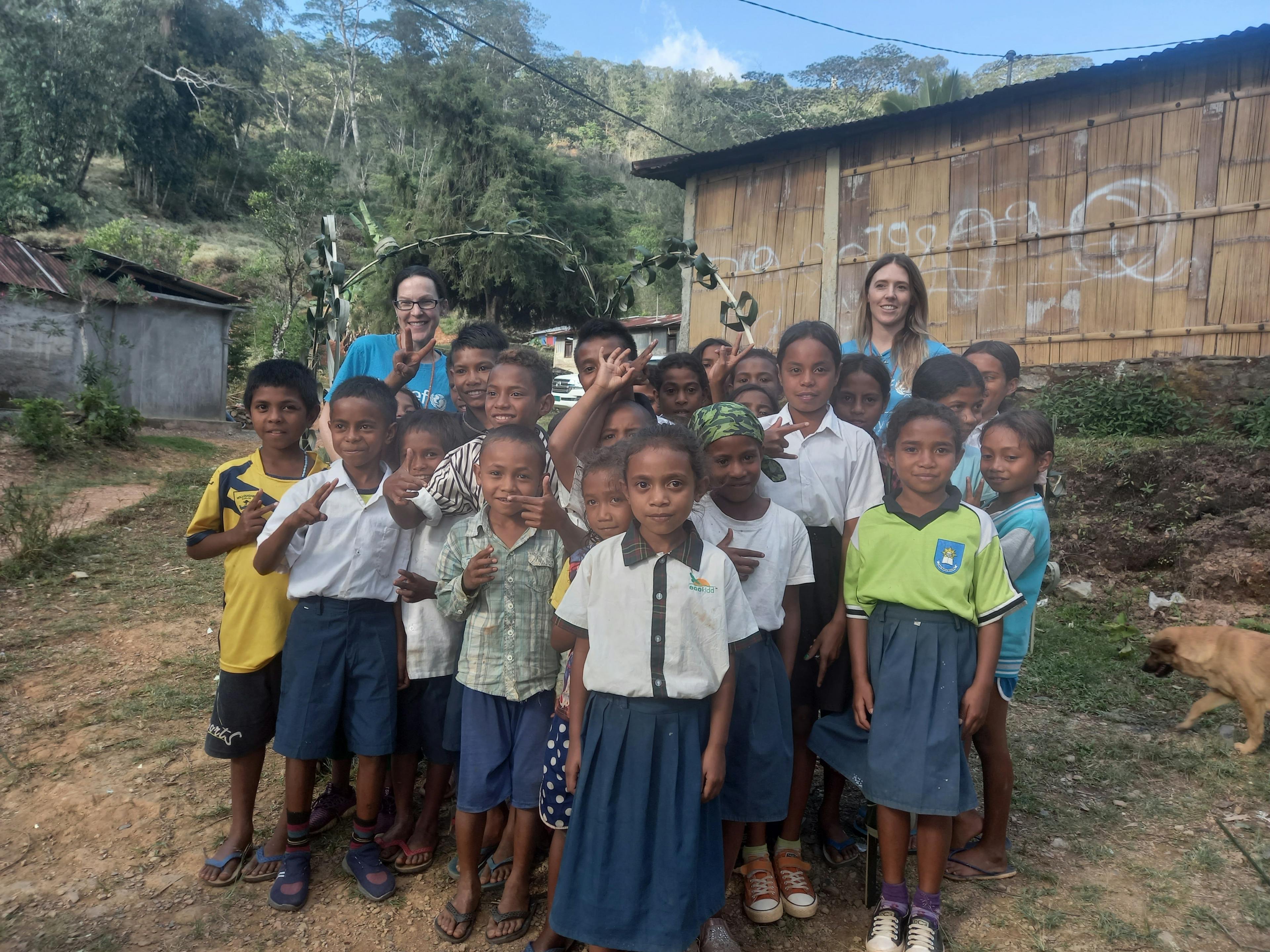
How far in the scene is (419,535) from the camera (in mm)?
2361

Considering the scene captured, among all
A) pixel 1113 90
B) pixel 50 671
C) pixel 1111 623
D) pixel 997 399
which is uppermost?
pixel 1113 90

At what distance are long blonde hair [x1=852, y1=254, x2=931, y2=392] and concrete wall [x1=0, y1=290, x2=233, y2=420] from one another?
12.7m

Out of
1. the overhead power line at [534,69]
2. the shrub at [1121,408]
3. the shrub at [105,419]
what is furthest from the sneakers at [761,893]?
the shrub at [105,419]

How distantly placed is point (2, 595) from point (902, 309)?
5646 millimetres

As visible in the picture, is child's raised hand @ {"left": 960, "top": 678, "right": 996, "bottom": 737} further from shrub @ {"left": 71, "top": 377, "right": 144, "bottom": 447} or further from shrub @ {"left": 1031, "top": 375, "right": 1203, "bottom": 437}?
shrub @ {"left": 71, "top": 377, "right": 144, "bottom": 447}

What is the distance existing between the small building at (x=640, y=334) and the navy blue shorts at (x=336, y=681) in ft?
44.9

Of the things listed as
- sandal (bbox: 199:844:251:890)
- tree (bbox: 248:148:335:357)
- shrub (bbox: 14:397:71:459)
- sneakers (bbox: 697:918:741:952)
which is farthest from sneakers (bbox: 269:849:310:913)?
tree (bbox: 248:148:335:357)

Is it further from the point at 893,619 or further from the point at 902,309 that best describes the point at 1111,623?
the point at 893,619

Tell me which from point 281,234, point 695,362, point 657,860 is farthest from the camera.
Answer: point 281,234

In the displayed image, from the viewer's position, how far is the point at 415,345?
304 centimetres

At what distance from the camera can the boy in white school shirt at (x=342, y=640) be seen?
2260 mm

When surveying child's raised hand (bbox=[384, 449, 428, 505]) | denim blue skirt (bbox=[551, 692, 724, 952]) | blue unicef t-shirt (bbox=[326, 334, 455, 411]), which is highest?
blue unicef t-shirt (bbox=[326, 334, 455, 411])

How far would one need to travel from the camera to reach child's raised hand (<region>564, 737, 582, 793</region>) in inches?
74.5

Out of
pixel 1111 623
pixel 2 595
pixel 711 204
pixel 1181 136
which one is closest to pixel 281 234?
pixel 711 204
